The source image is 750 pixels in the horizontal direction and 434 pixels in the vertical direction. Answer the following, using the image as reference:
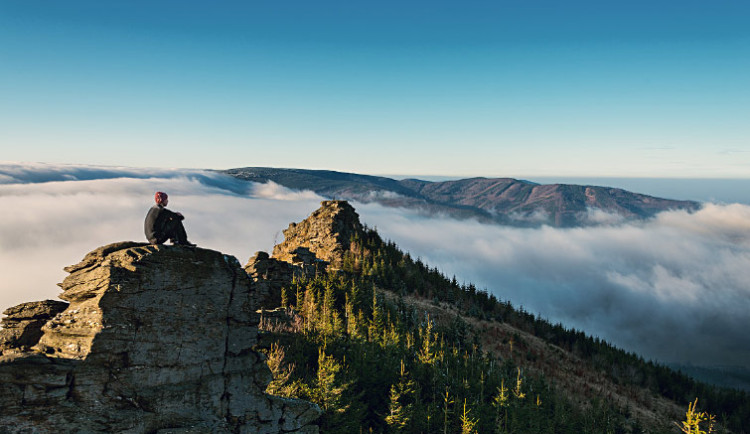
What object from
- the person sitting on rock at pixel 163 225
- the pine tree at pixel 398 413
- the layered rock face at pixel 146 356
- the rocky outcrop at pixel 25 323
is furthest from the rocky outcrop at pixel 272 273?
the rocky outcrop at pixel 25 323

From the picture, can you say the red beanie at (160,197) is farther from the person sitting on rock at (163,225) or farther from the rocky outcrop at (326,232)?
the rocky outcrop at (326,232)

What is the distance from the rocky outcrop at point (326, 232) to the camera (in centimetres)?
9019

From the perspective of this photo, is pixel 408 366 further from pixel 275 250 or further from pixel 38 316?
pixel 275 250

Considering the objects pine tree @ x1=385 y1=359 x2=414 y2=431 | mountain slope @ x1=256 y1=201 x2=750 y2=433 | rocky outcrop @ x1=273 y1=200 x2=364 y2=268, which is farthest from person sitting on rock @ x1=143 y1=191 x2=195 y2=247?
rocky outcrop @ x1=273 y1=200 x2=364 y2=268

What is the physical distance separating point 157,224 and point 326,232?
79.1 m

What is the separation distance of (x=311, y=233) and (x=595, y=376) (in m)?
74.3

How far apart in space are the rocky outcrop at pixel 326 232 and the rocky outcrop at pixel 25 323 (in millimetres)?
70214

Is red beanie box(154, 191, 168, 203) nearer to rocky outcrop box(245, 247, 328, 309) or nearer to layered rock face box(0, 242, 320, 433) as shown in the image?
layered rock face box(0, 242, 320, 433)

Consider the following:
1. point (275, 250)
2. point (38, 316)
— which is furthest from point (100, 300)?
point (275, 250)

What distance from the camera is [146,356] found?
49.0 ft

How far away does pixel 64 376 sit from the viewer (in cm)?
1316

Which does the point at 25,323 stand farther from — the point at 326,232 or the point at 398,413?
the point at 326,232

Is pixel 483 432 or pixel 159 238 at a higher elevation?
pixel 159 238

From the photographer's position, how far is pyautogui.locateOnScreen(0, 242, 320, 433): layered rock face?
508 inches
